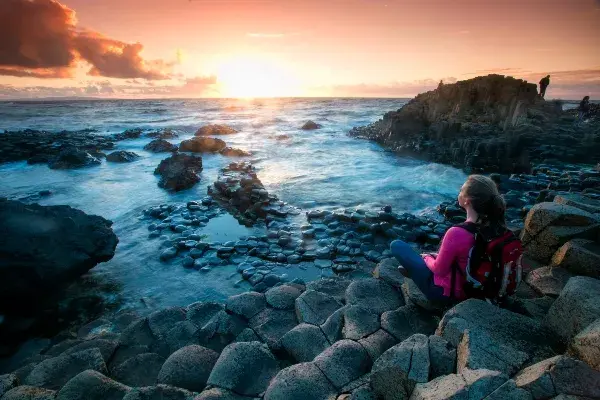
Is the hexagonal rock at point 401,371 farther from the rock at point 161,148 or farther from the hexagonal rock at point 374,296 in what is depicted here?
the rock at point 161,148

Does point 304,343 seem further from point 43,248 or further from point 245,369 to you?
point 43,248

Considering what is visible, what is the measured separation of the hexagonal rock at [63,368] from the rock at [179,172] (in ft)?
34.0

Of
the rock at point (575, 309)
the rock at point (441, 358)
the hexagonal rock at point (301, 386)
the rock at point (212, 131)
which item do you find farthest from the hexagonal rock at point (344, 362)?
the rock at point (212, 131)

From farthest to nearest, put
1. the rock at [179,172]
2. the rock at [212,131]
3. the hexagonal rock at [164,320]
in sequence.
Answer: the rock at [212,131] < the rock at [179,172] < the hexagonal rock at [164,320]

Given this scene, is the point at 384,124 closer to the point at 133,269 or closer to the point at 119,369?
the point at 133,269

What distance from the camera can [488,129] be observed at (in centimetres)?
2258

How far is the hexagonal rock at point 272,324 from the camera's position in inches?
184

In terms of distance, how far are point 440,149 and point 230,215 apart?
15863 mm

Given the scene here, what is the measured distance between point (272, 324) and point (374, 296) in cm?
163

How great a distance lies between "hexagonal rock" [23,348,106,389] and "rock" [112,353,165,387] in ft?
0.75

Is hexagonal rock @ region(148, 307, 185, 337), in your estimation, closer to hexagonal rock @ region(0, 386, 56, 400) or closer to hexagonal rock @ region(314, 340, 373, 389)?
hexagonal rock @ region(0, 386, 56, 400)

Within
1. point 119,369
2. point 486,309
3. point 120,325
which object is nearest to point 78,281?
point 120,325

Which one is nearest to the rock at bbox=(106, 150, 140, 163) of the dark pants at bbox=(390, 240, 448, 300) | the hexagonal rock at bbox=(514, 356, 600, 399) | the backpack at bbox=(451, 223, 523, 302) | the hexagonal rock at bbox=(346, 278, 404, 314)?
the hexagonal rock at bbox=(346, 278, 404, 314)

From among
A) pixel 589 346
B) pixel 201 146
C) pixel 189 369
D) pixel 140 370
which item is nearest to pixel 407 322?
pixel 589 346
